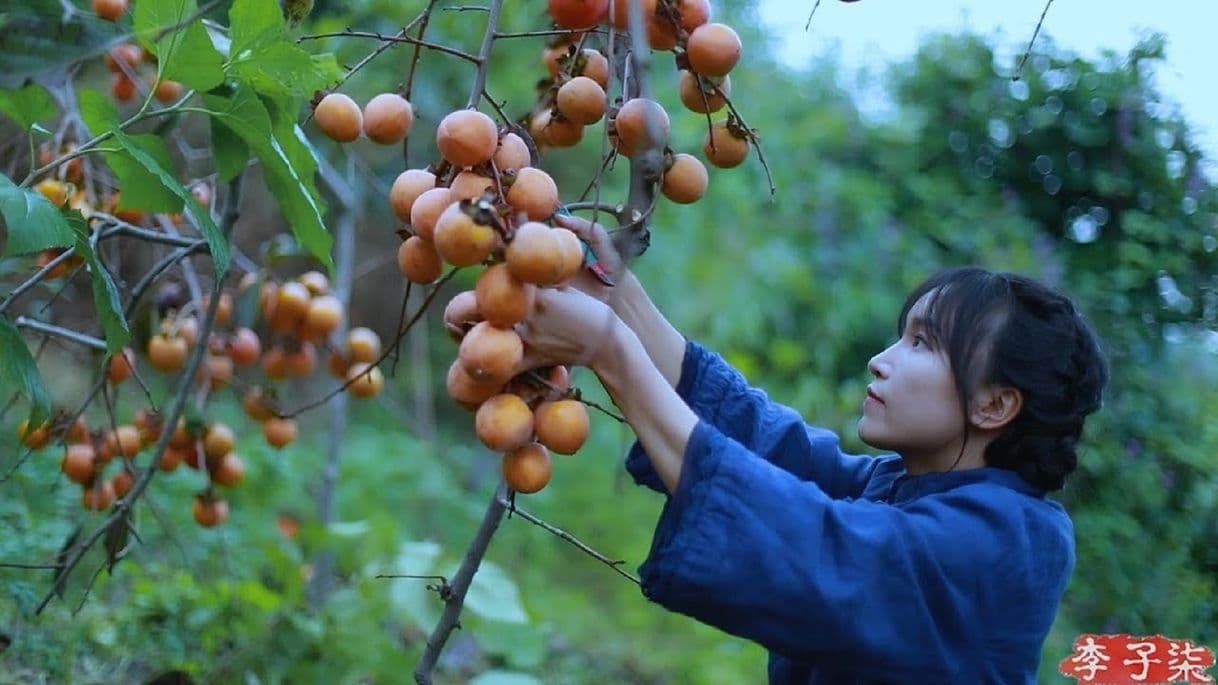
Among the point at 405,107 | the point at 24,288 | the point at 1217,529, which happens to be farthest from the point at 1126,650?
the point at 24,288

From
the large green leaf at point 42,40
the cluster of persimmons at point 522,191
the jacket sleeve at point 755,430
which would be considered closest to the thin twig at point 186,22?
the large green leaf at point 42,40

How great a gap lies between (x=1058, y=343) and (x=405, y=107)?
A: 667mm

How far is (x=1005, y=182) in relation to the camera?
3.02m

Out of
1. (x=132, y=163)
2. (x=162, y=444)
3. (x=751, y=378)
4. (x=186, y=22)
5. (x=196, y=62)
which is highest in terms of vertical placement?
(x=186, y=22)

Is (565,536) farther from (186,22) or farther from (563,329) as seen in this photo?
(186,22)

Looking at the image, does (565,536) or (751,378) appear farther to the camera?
(751,378)

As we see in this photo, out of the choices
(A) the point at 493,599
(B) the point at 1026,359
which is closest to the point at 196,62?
(B) the point at 1026,359

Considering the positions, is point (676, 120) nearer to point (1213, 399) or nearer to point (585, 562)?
point (585, 562)

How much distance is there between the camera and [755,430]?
136cm

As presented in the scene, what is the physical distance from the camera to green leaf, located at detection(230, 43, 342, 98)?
1.16 metres

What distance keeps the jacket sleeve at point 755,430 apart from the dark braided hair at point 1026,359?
214 millimetres

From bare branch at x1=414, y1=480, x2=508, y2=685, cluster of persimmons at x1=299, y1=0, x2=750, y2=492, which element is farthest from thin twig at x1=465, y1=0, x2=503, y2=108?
bare branch at x1=414, y1=480, x2=508, y2=685

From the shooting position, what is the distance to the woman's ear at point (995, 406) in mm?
1204

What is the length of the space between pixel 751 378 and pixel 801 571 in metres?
2.38
